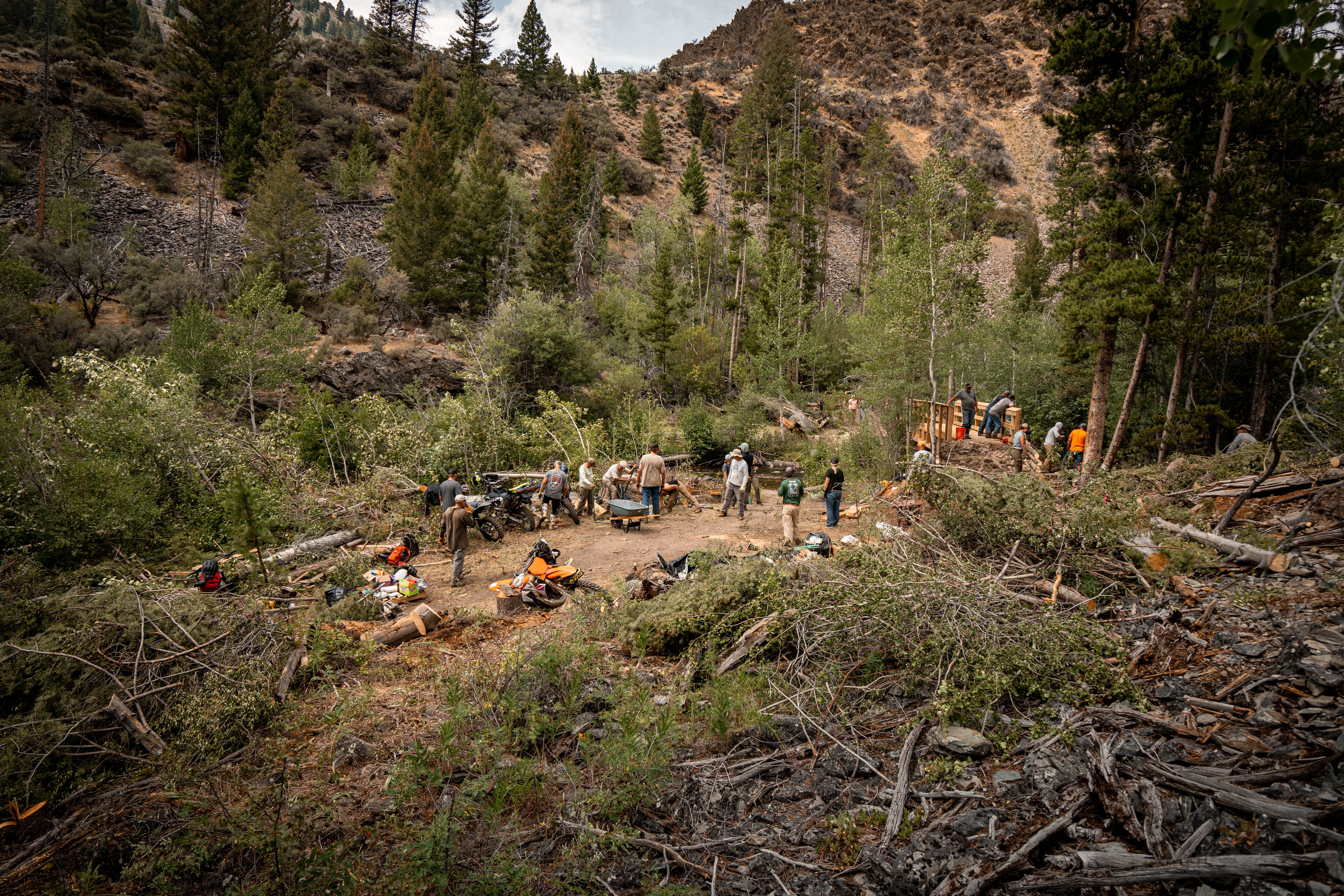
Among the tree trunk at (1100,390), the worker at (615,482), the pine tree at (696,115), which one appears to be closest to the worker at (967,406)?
the tree trunk at (1100,390)

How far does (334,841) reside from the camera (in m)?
3.89

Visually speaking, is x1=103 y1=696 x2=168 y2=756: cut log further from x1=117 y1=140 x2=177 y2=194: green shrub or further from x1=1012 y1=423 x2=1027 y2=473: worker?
x1=117 y1=140 x2=177 y2=194: green shrub

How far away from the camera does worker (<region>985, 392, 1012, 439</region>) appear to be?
16.9 meters

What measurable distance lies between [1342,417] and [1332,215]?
122 inches

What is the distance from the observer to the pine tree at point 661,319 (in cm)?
2945

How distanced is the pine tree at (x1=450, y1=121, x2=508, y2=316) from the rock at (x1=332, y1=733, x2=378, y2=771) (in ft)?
89.4

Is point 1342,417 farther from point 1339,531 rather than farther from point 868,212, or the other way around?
point 868,212

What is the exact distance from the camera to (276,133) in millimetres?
33094

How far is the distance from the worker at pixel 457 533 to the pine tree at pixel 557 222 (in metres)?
21.3

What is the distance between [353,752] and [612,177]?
4923cm

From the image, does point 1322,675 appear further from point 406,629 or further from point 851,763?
point 406,629

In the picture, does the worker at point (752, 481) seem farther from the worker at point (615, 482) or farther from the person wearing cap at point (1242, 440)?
the person wearing cap at point (1242, 440)

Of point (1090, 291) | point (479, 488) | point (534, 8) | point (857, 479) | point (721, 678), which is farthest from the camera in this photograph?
point (534, 8)

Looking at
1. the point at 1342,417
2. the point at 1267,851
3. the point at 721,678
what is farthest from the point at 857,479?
the point at 1267,851
